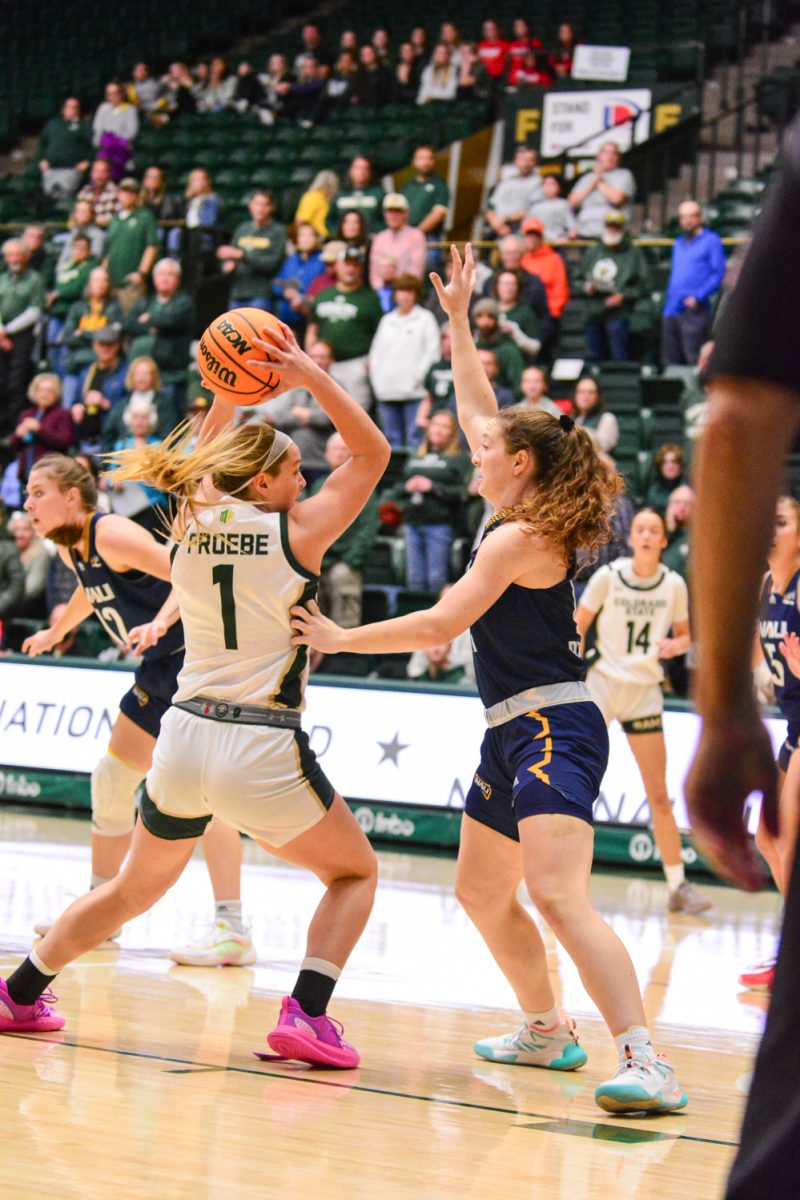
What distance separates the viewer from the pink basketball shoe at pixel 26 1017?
4879 mm

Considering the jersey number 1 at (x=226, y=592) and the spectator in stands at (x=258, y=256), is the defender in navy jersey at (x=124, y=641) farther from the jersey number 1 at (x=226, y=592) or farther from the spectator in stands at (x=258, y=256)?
the spectator in stands at (x=258, y=256)

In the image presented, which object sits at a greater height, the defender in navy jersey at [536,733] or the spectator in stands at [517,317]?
the spectator in stands at [517,317]

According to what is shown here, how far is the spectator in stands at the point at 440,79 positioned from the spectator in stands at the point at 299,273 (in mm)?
4355

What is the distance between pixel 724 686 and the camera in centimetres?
164

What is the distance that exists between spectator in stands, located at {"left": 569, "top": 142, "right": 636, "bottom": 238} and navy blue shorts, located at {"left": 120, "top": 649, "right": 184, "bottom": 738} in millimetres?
8890

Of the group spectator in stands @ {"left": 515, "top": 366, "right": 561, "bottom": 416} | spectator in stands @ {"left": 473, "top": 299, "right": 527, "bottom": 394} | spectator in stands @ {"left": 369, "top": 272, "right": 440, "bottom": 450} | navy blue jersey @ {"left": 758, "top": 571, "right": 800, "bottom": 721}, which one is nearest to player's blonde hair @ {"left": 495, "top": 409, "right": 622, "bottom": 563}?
navy blue jersey @ {"left": 758, "top": 571, "right": 800, "bottom": 721}

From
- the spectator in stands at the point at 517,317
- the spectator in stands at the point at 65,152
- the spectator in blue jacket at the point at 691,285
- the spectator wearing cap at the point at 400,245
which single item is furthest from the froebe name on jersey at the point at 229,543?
the spectator in stands at the point at 65,152

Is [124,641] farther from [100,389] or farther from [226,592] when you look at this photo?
[100,389]

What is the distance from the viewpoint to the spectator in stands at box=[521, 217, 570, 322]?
13570 mm

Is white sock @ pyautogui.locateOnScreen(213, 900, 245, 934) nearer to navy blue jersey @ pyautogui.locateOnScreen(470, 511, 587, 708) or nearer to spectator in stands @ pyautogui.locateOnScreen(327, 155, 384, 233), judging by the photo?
navy blue jersey @ pyautogui.locateOnScreen(470, 511, 587, 708)

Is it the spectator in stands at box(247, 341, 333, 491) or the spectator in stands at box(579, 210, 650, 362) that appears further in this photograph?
the spectator in stands at box(579, 210, 650, 362)

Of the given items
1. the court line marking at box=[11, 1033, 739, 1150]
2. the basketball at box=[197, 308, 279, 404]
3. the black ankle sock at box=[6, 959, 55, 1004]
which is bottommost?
the court line marking at box=[11, 1033, 739, 1150]

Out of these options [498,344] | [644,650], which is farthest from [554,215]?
[644,650]

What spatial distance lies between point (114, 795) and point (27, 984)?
6.04 feet
